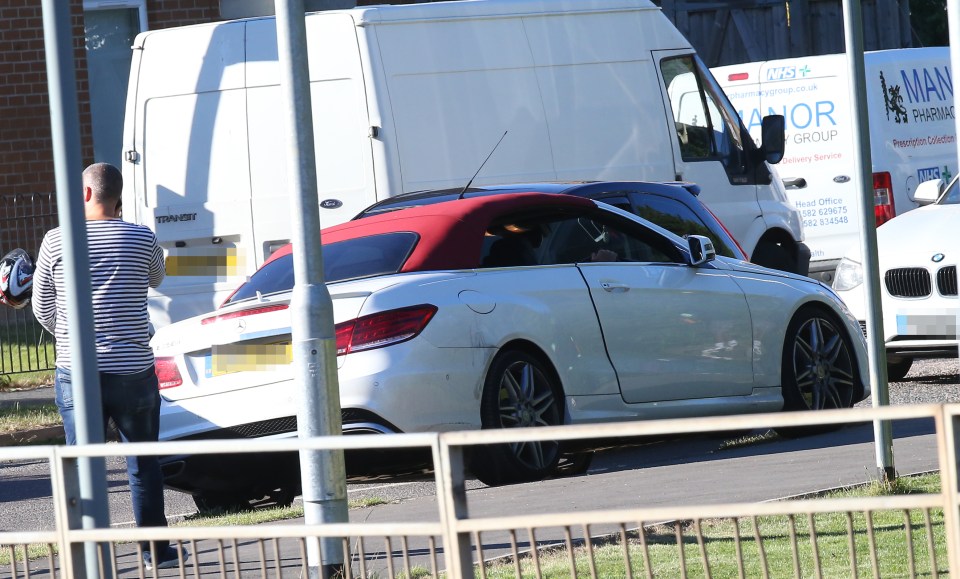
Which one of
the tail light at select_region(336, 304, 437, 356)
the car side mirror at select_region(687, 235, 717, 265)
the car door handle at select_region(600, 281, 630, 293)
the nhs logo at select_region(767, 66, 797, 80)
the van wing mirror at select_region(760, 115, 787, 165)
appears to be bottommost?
the tail light at select_region(336, 304, 437, 356)

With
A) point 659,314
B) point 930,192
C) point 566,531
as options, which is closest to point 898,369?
point 930,192

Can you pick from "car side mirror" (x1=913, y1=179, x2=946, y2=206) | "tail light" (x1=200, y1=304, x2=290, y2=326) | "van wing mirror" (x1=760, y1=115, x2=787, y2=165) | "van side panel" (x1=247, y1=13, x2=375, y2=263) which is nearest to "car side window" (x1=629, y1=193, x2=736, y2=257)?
"van side panel" (x1=247, y1=13, x2=375, y2=263)

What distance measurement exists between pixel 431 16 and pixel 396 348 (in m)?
4.79

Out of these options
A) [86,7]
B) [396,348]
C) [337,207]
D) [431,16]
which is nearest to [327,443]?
[396,348]

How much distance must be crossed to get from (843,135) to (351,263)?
7.93 m

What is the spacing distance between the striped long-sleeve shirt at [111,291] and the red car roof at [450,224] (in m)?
1.61

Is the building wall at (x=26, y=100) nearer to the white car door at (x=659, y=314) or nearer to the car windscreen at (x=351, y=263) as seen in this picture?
the car windscreen at (x=351, y=263)

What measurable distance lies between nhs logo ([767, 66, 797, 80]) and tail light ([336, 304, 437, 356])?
8.86 metres

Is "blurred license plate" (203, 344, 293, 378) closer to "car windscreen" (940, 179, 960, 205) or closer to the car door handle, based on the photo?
the car door handle

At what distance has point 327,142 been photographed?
37.3 ft

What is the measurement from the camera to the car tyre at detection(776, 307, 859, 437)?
9.27 metres

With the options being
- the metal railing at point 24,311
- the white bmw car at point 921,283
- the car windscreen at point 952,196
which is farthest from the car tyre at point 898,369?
the metal railing at point 24,311

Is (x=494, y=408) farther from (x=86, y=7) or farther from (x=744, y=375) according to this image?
(x=86, y=7)

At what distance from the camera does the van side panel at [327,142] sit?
1134cm
